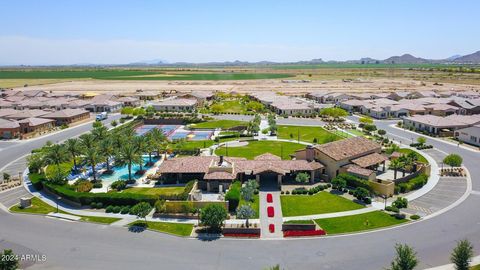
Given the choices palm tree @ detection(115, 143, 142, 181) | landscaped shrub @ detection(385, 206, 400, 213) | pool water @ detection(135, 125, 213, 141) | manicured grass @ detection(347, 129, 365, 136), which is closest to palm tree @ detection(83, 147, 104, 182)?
palm tree @ detection(115, 143, 142, 181)

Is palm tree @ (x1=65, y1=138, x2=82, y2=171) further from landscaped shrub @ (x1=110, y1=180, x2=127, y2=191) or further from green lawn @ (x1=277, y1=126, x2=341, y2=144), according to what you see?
green lawn @ (x1=277, y1=126, x2=341, y2=144)

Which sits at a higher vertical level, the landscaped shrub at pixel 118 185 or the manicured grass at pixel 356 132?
the manicured grass at pixel 356 132

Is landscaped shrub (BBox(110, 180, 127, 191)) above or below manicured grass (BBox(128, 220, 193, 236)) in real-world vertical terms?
above

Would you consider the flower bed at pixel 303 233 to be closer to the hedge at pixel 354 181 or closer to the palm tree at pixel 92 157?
the hedge at pixel 354 181

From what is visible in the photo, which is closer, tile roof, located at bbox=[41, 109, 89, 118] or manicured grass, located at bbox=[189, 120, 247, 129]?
manicured grass, located at bbox=[189, 120, 247, 129]

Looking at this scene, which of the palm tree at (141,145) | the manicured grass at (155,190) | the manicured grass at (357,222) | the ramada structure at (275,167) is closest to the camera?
the manicured grass at (357,222)

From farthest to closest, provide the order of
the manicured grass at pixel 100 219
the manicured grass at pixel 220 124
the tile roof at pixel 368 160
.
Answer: the manicured grass at pixel 220 124
the tile roof at pixel 368 160
the manicured grass at pixel 100 219

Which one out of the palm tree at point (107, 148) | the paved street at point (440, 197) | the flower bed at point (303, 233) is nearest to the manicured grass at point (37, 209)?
the palm tree at point (107, 148)

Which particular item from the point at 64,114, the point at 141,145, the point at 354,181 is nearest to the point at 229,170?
the point at 141,145
